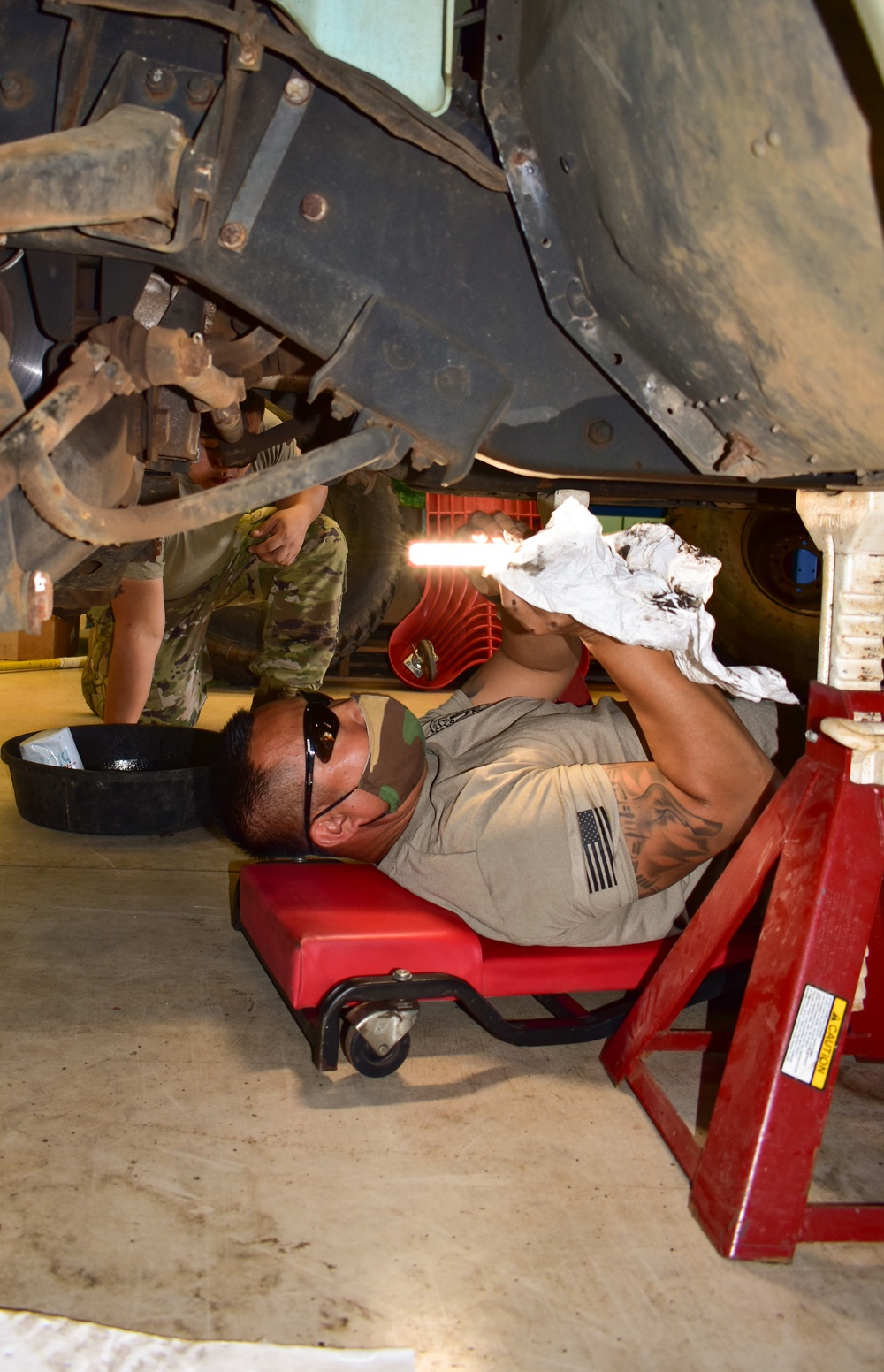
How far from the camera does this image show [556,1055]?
4.99 ft

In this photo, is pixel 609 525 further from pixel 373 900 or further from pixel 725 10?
pixel 725 10

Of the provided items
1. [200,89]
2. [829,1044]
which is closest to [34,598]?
[200,89]

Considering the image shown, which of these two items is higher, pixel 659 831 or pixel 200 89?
pixel 200 89

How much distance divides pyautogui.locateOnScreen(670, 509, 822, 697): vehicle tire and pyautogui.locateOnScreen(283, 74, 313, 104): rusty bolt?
315 centimetres

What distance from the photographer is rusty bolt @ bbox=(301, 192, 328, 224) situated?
1.09 metres

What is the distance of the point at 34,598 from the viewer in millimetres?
985

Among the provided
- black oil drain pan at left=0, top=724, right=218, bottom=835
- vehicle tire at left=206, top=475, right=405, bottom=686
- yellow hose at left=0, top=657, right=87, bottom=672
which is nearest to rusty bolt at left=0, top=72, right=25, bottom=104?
black oil drain pan at left=0, top=724, right=218, bottom=835

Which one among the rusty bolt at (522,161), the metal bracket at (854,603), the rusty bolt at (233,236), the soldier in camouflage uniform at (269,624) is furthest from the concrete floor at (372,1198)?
the soldier in camouflage uniform at (269,624)

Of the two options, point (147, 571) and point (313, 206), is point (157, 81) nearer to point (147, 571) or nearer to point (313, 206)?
point (313, 206)

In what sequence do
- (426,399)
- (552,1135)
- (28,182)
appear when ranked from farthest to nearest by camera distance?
(552,1135) → (426,399) → (28,182)

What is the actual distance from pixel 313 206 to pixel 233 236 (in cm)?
9

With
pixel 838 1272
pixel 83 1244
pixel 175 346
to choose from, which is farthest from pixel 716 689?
pixel 83 1244

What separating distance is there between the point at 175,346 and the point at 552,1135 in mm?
1042

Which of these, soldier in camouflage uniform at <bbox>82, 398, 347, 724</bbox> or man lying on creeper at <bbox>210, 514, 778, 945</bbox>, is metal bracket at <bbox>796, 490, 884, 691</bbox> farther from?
soldier in camouflage uniform at <bbox>82, 398, 347, 724</bbox>
